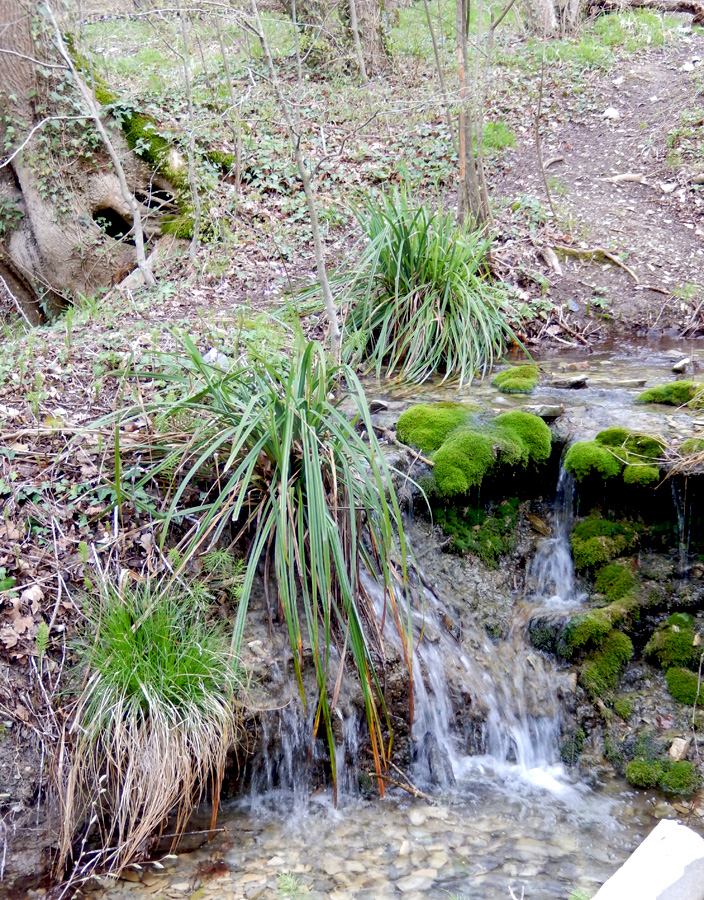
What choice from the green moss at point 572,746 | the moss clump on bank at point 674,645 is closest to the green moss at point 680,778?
the green moss at point 572,746

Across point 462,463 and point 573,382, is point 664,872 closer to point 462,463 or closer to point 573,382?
point 462,463

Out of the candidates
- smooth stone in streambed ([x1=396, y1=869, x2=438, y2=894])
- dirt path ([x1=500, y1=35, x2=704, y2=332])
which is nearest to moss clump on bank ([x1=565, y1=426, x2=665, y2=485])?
smooth stone in streambed ([x1=396, y1=869, x2=438, y2=894])

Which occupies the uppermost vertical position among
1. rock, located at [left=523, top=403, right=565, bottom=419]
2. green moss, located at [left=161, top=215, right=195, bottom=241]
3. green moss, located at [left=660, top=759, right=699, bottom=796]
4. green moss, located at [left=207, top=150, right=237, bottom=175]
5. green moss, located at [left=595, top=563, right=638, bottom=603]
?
green moss, located at [left=207, top=150, right=237, bottom=175]

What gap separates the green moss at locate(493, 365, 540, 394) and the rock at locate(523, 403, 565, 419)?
0.47 m

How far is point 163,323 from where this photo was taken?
215 inches

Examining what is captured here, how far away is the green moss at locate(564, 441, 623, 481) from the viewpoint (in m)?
4.09

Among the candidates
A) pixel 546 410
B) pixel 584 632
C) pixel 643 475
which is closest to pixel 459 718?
pixel 584 632

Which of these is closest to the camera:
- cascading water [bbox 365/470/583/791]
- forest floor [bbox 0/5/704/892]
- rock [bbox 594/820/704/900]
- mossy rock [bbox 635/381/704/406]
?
rock [bbox 594/820/704/900]

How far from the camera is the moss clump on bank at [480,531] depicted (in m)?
4.27

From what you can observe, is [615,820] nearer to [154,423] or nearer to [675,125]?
[154,423]

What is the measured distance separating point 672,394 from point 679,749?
2437mm

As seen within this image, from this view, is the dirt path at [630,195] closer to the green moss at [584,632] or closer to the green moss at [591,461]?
the green moss at [591,461]

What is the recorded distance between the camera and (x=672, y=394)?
16.0ft

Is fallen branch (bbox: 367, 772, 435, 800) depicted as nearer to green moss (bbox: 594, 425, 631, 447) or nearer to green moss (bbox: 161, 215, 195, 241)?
green moss (bbox: 594, 425, 631, 447)
